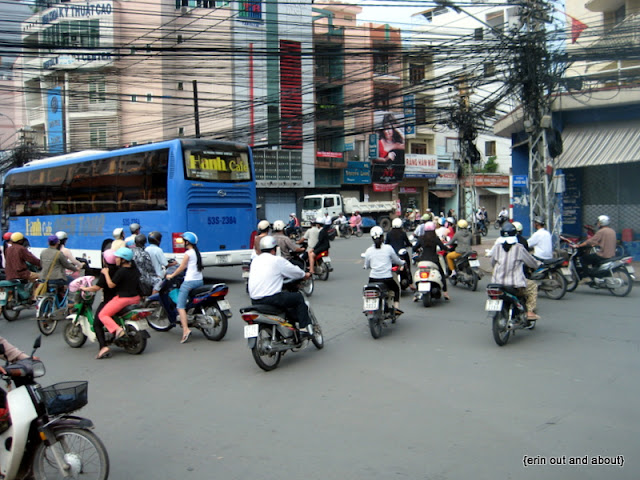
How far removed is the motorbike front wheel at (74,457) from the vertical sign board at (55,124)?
35.3 m

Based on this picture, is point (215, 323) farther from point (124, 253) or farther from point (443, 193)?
point (443, 193)

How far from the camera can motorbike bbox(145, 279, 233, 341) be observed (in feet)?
26.6

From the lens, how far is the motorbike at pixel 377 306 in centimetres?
806

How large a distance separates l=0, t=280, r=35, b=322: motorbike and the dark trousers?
6.13m

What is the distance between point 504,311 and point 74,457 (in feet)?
18.8

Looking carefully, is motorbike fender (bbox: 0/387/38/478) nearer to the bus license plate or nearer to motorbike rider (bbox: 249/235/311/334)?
motorbike rider (bbox: 249/235/311/334)

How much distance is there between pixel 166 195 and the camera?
13750mm

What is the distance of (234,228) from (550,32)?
931 centimetres

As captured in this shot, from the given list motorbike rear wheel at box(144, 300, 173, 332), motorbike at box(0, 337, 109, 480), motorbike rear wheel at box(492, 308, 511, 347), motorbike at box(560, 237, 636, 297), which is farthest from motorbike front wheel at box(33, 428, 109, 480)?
motorbike at box(560, 237, 636, 297)

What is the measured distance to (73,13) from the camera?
3366 cm

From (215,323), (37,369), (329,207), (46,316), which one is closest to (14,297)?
(46,316)

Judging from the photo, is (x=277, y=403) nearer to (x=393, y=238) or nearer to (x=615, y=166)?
(x=393, y=238)

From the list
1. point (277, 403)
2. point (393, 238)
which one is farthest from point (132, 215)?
point (277, 403)

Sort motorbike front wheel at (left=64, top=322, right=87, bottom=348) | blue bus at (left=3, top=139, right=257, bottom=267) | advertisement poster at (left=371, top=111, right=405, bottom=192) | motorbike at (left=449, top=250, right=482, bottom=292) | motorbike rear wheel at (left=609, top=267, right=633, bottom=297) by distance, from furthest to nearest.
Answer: advertisement poster at (left=371, top=111, right=405, bottom=192) < blue bus at (left=3, top=139, right=257, bottom=267) < motorbike at (left=449, top=250, right=482, bottom=292) < motorbike rear wheel at (left=609, top=267, right=633, bottom=297) < motorbike front wheel at (left=64, top=322, right=87, bottom=348)
